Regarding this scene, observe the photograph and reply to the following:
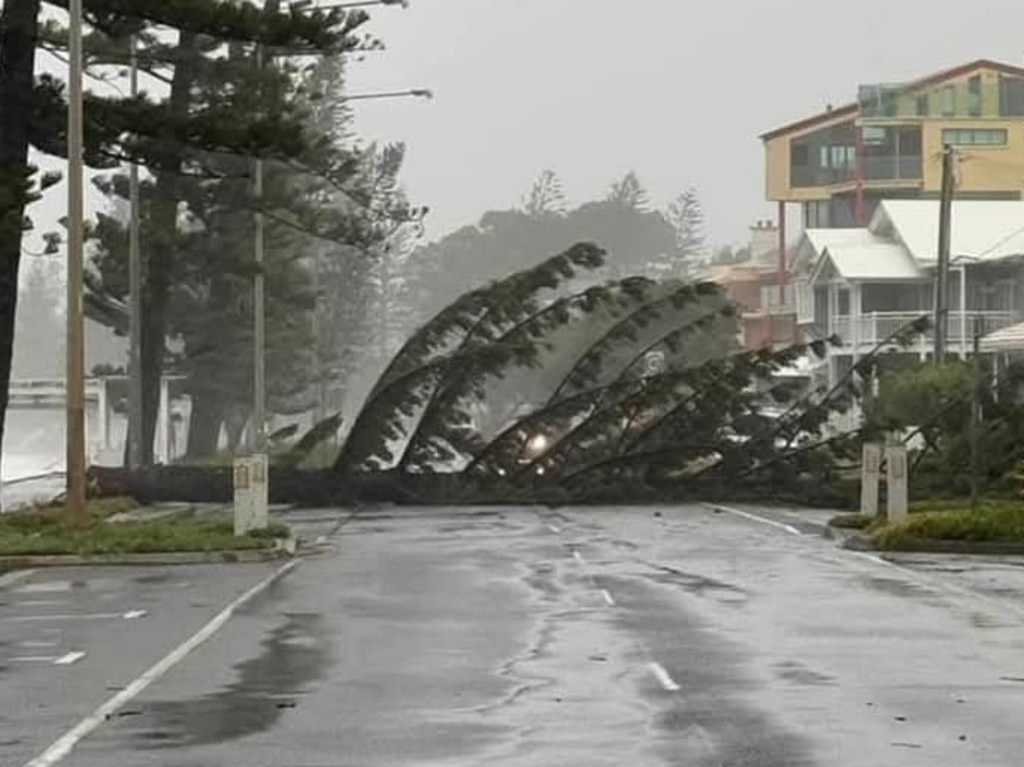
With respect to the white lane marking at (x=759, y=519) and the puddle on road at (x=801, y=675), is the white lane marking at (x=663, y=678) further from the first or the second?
the white lane marking at (x=759, y=519)

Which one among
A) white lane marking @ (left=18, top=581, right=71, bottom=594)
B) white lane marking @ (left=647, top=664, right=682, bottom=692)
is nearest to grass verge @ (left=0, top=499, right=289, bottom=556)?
white lane marking @ (left=18, top=581, right=71, bottom=594)

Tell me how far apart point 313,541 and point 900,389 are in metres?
17.2

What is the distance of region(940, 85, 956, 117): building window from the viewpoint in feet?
322

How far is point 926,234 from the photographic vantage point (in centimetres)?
7781

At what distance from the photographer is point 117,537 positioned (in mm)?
30406

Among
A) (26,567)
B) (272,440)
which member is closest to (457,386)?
(272,440)

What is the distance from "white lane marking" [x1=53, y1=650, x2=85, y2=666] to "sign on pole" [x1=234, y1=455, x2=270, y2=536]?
516 inches

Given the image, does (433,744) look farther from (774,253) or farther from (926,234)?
(774,253)

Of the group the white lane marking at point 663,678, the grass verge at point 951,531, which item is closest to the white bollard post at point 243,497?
the grass verge at point 951,531

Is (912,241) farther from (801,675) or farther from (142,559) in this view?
(801,675)

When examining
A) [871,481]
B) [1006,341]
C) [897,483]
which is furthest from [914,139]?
[897,483]

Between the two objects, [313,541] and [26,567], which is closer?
[26,567]

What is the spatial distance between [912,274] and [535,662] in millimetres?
61496

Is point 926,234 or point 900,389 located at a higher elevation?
point 926,234
